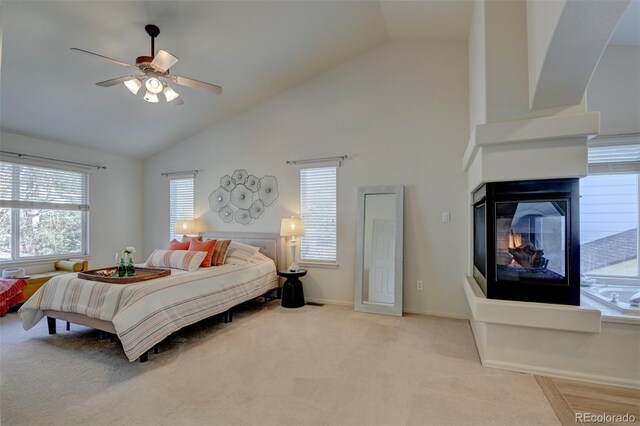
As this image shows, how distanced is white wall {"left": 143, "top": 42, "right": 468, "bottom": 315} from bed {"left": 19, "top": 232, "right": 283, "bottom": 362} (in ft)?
5.00

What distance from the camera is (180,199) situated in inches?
229

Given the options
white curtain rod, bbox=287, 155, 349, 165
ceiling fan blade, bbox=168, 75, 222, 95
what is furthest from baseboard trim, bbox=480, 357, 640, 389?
ceiling fan blade, bbox=168, 75, 222, 95

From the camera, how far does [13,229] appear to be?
173 inches

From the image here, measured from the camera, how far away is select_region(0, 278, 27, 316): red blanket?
3692mm

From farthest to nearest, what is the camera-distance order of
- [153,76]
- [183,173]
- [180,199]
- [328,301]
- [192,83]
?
[180,199] → [183,173] → [328,301] → [192,83] → [153,76]

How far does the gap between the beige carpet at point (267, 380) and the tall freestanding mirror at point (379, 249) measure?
0.68 metres

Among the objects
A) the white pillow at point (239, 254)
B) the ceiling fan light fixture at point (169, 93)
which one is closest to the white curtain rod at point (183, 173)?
the white pillow at point (239, 254)

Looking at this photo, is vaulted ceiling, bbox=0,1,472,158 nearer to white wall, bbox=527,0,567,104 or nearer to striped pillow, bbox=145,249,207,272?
white wall, bbox=527,0,567,104

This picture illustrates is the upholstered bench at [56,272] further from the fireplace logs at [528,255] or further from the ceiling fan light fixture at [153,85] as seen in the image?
the fireplace logs at [528,255]

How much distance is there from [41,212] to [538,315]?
646 cm

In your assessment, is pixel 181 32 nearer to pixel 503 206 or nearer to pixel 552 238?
pixel 503 206

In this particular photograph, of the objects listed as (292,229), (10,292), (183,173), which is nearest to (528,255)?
(292,229)

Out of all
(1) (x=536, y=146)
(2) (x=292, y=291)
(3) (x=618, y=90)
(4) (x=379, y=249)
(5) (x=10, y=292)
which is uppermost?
(3) (x=618, y=90)

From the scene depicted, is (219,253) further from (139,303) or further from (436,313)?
(436,313)
